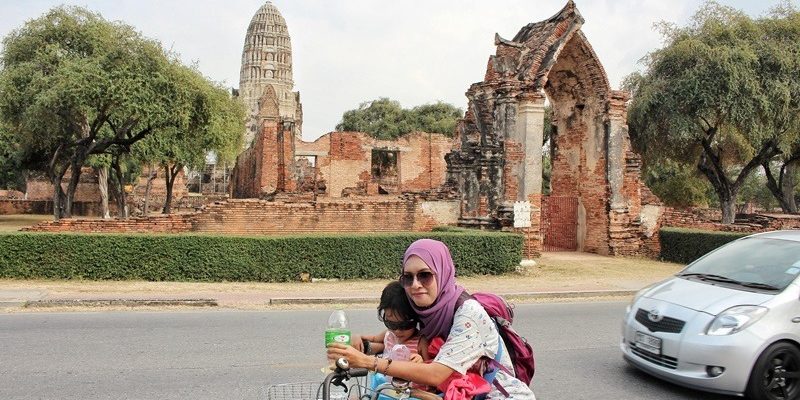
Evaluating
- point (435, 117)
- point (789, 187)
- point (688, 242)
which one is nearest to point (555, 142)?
point (688, 242)

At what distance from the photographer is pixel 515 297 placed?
11758mm

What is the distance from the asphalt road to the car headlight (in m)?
0.77

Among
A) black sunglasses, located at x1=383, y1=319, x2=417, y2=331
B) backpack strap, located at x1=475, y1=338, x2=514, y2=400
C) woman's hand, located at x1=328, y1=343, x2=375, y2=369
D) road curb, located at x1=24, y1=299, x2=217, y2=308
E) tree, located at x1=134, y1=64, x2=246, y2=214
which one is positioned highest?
tree, located at x1=134, y1=64, x2=246, y2=214

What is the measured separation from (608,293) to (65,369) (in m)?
9.61

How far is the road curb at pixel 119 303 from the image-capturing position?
32.6 ft

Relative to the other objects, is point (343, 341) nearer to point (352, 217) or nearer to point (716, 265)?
point (716, 265)

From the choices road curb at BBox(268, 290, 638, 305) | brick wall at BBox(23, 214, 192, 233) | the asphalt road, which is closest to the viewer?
the asphalt road

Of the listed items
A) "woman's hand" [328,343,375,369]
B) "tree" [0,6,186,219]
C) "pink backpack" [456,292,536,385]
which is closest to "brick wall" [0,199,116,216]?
"tree" [0,6,186,219]

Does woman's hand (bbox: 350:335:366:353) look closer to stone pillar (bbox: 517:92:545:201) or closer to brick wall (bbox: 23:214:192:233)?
brick wall (bbox: 23:214:192:233)

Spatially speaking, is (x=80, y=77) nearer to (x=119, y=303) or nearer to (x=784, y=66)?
(x=119, y=303)

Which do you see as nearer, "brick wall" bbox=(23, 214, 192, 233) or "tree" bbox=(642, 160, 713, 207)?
"brick wall" bbox=(23, 214, 192, 233)

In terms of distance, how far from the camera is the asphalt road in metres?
5.79

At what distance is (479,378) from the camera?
3.40m

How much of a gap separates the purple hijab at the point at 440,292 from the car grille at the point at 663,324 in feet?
10.3
